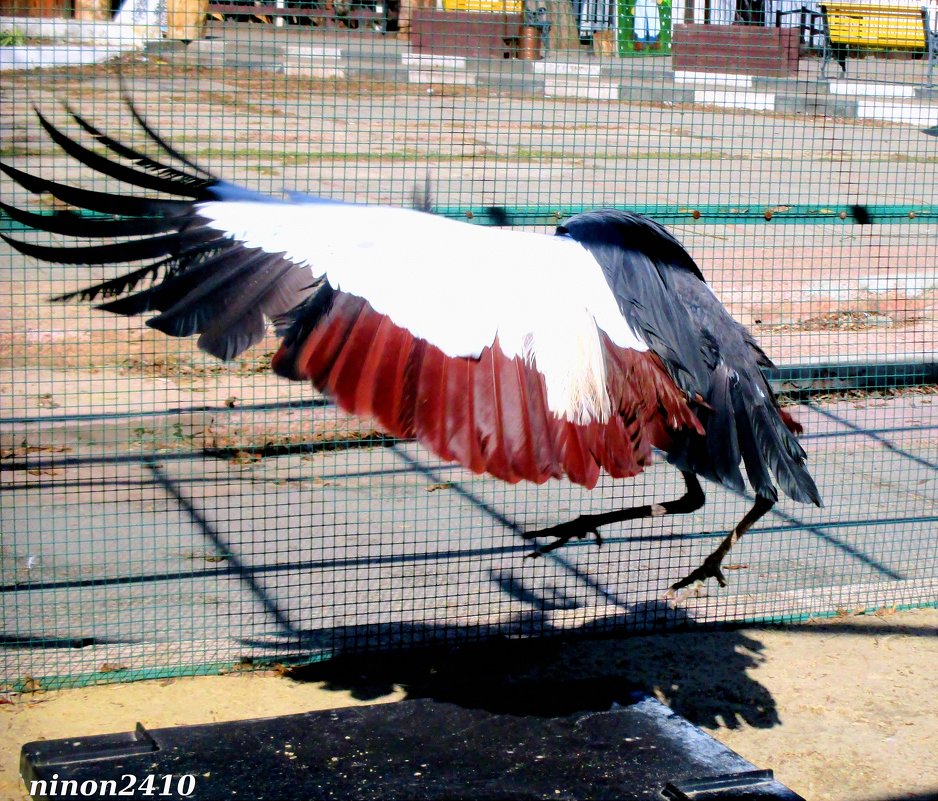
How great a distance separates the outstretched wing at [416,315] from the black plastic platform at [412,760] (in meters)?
0.89

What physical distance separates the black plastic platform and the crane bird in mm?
881

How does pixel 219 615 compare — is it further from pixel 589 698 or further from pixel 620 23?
pixel 620 23

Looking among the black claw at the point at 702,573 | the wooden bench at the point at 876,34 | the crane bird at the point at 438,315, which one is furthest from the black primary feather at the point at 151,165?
the wooden bench at the point at 876,34

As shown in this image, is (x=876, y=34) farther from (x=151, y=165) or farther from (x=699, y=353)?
(x=151, y=165)

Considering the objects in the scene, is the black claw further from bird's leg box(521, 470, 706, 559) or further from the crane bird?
the crane bird

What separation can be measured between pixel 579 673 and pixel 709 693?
520 millimetres

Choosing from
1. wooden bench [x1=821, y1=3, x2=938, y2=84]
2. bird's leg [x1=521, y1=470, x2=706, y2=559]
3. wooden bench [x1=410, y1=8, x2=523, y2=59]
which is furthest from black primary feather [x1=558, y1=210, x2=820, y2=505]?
wooden bench [x1=821, y1=3, x2=938, y2=84]

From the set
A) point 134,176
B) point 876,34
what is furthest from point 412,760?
point 876,34

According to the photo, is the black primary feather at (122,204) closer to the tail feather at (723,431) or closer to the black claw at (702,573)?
the tail feather at (723,431)

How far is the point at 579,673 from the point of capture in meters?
4.36

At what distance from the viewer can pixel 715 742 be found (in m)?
3.49

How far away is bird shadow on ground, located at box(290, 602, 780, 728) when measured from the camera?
3949 mm

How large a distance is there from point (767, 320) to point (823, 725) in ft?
18.8

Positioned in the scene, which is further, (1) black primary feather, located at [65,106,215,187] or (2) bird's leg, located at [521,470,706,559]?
(2) bird's leg, located at [521,470,706,559]
